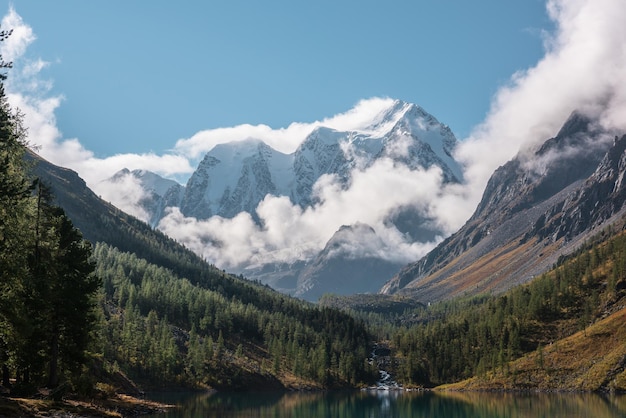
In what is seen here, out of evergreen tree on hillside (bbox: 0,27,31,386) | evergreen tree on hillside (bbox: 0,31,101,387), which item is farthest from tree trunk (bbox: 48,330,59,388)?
evergreen tree on hillside (bbox: 0,27,31,386)

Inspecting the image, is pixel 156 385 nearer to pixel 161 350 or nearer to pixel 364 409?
pixel 161 350

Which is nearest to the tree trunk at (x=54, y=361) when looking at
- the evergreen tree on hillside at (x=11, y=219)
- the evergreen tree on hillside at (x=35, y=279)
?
the evergreen tree on hillside at (x=35, y=279)

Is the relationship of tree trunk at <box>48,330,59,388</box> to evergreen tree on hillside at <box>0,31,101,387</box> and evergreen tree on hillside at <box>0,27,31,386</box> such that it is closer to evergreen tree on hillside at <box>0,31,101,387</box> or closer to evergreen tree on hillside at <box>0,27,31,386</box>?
evergreen tree on hillside at <box>0,31,101,387</box>

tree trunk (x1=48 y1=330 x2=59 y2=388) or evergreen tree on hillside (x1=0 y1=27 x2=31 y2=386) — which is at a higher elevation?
evergreen tree on hillside (x1=0 y1=27 x2=31 y2=386)

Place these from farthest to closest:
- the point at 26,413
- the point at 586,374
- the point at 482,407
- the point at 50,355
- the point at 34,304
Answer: the point at 586,374 < the point at 482,407 < the point at 50,355 < the point at 34,304 < the point at 26,413

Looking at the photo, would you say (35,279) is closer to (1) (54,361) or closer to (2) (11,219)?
(2) (11,219)

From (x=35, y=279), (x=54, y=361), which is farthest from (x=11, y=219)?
(x=54, y=361)

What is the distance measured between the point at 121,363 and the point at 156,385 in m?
13.9

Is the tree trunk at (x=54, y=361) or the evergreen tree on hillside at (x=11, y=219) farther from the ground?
the evergreen tree on hillside at (x=11, y=219)

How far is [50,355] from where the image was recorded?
199ft

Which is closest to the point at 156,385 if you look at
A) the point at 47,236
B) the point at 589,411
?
the point at 589,411

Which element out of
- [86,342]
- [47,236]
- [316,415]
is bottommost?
[316,415]

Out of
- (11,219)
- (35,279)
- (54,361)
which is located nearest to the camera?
(11,219)

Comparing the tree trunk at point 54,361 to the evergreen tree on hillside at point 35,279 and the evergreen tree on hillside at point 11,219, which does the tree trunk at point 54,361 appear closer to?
the evergreen tree on hillside at point 35,279
